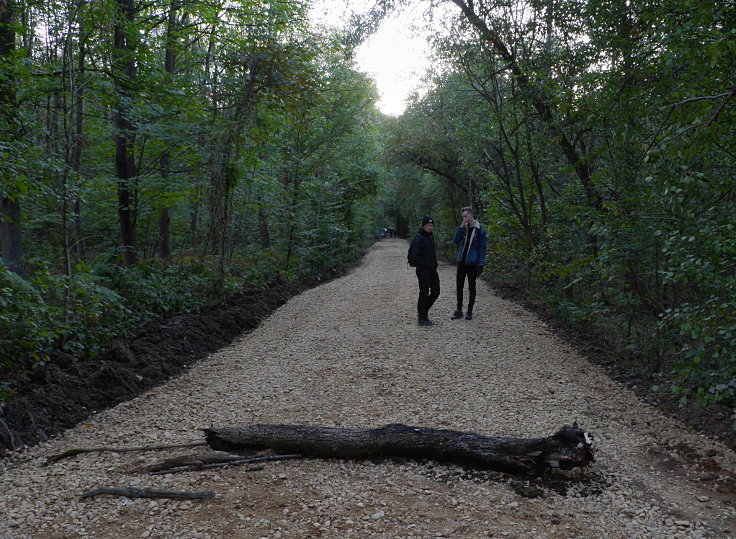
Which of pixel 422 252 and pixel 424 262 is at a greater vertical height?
pixel 422 252

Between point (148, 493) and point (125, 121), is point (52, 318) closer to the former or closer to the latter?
point (148, 493)

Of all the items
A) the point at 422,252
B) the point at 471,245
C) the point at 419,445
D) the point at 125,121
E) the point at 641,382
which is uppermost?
the point at 125,121

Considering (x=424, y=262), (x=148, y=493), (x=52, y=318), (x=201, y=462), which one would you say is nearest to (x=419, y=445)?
(x=201, y=462)

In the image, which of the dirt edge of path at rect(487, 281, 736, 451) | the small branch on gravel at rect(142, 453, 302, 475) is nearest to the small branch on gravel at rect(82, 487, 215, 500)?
the small branch on gravel at rect(142, 453, 302, 475)

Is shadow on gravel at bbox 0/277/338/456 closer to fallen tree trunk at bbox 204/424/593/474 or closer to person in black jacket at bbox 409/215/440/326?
fallen tree trunk at bbox 204/424/593/474

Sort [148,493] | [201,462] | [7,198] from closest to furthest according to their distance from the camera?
[148,493]
[201,462]
[7,198]

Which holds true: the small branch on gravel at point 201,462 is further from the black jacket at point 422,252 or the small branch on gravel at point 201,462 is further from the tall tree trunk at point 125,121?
the tall tree trunk at point 125,121

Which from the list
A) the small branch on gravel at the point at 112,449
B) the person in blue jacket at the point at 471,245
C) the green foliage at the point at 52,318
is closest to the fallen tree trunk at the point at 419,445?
the small branch on gravel at the point at 112,449

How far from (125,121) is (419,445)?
859cm

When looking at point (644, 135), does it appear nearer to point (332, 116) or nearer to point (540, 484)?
point (540, 484)

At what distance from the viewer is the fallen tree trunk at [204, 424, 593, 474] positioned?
121 inches

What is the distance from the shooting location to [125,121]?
28.6ft

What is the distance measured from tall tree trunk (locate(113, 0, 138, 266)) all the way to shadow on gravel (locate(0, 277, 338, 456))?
8.47ft

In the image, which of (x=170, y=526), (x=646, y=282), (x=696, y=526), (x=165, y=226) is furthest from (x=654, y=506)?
(x=165, y=226)
